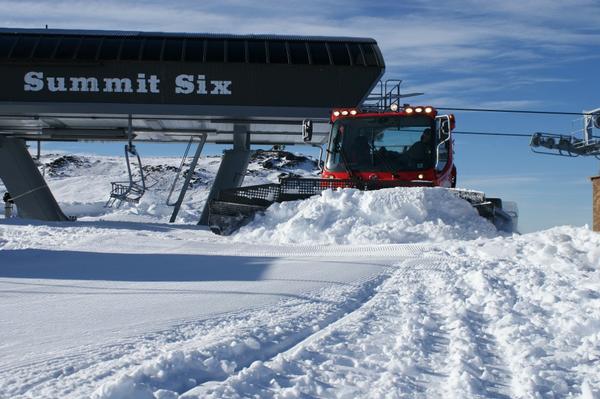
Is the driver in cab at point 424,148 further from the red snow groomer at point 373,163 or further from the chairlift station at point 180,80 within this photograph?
the chairlift station at point 180,80

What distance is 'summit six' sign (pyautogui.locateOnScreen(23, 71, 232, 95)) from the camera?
1880cm

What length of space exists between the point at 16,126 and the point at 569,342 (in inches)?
744

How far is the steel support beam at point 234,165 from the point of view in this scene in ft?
65.9

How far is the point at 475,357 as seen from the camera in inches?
163

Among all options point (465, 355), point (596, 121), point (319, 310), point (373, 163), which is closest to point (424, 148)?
point (373, 163)

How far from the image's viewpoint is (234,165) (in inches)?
797

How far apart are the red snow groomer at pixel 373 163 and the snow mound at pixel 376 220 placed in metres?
0.84

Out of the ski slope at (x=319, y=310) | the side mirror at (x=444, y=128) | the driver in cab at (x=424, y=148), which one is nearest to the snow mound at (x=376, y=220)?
the ski slope at (x=319, y=310)

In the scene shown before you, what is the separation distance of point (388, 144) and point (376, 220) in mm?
2744

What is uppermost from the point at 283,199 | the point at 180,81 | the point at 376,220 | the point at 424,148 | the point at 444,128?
the point at 180,81

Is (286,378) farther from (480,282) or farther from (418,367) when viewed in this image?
(480,282)

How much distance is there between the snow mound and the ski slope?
0.03 m

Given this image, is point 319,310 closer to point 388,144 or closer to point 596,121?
point 388,144

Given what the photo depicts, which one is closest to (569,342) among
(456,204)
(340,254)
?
(340,254)
